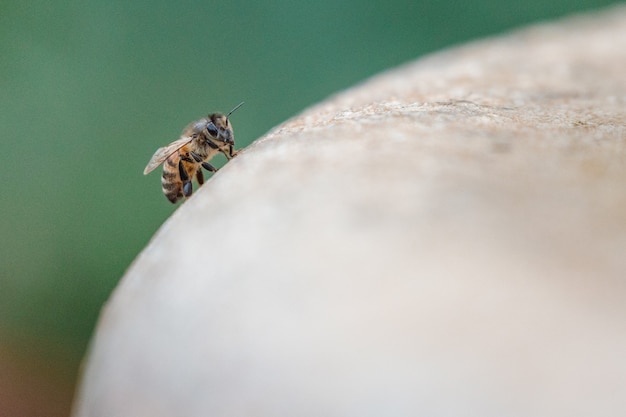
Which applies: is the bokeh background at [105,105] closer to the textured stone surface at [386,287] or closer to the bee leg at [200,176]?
the bee leg at [200,176]

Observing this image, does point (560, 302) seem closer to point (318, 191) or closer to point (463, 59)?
point (318, 191)

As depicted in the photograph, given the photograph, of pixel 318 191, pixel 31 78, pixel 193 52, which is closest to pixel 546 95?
pixel 318 191

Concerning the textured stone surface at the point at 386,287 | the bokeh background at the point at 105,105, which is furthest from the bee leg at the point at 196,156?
the bokeh background at the point at 105,105

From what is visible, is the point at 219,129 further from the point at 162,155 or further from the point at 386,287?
the point at 386,287

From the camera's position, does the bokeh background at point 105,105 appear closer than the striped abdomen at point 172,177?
No

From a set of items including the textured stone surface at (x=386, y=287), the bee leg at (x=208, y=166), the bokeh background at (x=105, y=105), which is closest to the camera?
the textured stone surface at (x=386, y=287)

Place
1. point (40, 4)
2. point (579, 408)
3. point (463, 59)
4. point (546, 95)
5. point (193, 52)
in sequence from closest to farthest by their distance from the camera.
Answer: point (579, 408), point (546, 95), point (463, 59), point (40, 4), point (193, 52)
